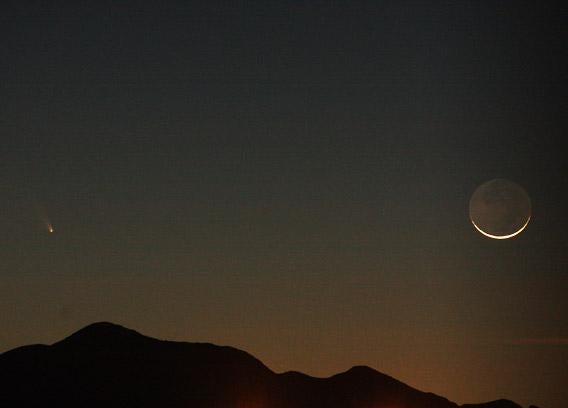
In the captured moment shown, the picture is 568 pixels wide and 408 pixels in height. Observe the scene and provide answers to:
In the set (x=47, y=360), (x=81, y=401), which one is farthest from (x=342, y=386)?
(x=47, y=360)

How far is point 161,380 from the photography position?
61.6m

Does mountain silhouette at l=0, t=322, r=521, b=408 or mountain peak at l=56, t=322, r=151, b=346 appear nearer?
mountain silhouette at l=0, t=322, r=521, b=408

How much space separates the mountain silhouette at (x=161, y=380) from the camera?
56719 mm

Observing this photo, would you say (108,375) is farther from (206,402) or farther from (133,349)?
(206,402)

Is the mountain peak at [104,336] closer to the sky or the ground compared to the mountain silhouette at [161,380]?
closer to the sky

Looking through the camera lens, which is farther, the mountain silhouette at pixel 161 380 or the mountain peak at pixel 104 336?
the mountain peak at pixel 104 336

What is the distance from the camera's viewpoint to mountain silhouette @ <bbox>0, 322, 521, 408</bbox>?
56.7 m

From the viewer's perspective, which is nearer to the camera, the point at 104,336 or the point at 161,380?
the point at 161,380

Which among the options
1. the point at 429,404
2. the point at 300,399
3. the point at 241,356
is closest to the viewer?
the point at 429,404

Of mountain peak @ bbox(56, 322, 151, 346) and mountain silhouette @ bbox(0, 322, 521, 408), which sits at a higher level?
mountain peak @ bbox(56, 322, 151, 346)

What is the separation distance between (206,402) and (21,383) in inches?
511

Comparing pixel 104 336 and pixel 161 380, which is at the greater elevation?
pixel 104 336

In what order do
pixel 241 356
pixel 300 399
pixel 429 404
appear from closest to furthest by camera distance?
1. pixel 429 404
2. pixel 300 399
3. pixel 241 356

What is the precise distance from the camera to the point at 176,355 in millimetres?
65188
